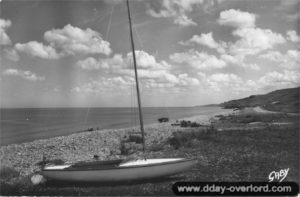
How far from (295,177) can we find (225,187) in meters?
5.10

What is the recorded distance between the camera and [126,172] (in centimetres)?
1745

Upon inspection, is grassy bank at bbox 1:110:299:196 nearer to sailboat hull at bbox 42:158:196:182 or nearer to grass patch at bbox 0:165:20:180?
grass patch at bbox 0:165:20:180

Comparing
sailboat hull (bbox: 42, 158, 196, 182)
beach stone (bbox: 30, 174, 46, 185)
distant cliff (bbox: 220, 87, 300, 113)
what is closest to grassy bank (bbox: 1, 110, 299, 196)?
beach stone (bbox: 30, 174, 46, 185)

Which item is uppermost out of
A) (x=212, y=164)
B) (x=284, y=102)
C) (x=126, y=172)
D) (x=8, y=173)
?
(x=284, y=102)

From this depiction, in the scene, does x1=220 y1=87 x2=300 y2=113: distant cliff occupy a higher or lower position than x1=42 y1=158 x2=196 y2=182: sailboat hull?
higher

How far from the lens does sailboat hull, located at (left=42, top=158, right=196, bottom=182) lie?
17.4 metres

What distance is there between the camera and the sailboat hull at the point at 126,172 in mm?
17438

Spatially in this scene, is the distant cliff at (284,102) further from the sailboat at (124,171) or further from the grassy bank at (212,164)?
the sailboat at (124,171)

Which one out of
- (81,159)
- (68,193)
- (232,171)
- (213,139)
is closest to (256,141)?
(213,139)

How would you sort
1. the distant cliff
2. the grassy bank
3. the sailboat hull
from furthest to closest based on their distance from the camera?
the distant cliff, the grassy bank, the sailboat hull

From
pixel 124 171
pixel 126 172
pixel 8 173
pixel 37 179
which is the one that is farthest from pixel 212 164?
pixel 8 173

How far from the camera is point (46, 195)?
17.5m

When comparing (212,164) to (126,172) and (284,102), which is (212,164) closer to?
(126,172)

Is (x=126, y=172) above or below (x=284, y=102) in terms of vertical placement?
below
